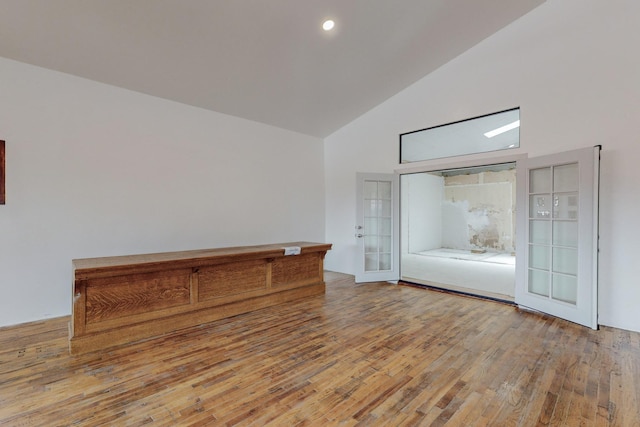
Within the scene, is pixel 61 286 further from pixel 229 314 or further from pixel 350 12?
pixel 350 12

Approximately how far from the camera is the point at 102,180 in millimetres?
3738

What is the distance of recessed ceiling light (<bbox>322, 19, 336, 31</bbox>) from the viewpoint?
339 centimetres

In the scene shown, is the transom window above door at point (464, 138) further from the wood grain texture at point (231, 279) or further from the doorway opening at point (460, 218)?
the wood grain texture at point (231, 279)

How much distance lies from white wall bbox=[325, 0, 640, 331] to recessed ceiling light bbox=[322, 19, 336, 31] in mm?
1617

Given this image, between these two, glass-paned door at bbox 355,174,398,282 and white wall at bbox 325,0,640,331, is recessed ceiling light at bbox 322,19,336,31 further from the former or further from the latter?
glass-paned door at bbox 355,174,398,282

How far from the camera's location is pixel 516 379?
90.3 inches

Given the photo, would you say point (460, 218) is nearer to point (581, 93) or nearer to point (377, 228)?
point (377, 228)

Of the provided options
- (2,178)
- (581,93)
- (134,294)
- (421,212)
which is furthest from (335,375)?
(421,212)

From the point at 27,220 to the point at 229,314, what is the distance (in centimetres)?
244

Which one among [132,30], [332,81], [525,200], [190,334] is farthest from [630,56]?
[190,334]

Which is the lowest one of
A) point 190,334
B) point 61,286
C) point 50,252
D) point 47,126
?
point 190,334

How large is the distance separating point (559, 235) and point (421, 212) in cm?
634

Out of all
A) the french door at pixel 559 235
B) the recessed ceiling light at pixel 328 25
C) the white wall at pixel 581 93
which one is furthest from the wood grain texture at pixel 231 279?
the white wall at pixel 581 93

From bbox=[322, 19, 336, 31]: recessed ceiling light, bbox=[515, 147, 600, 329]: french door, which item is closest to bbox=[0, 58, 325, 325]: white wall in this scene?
bbox=[322, 19, 336, 31]: recessed ceiling light
